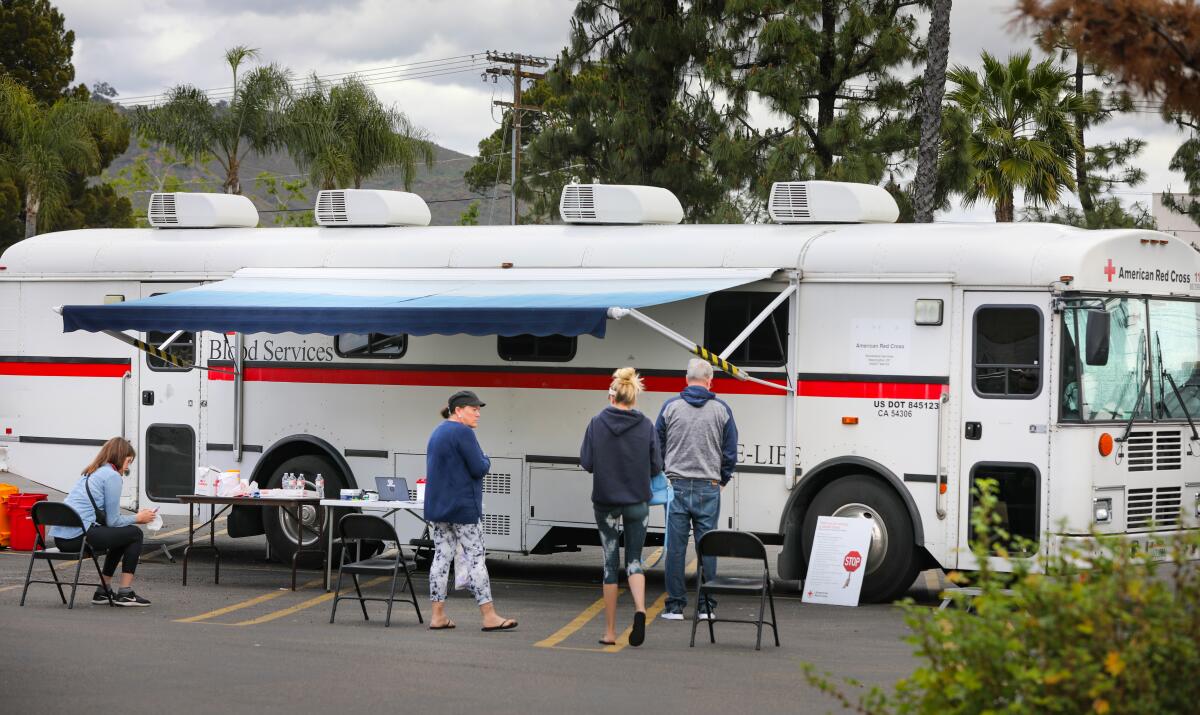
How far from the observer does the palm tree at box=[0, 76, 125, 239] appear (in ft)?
114

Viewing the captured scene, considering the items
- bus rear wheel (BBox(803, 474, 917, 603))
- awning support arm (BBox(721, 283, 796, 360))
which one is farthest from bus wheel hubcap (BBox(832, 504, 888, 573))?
awning support arm (BBox(721, 283, 796, 360))

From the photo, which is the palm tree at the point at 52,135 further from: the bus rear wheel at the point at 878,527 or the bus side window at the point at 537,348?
the bus rear wheel at the point at 878,527

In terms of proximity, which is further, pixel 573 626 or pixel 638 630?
pixel 573 626

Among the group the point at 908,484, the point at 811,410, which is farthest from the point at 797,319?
the point at 908,484

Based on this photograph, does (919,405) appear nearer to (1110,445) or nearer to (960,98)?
(1110,445)

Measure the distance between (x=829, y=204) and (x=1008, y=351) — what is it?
2.10 meters

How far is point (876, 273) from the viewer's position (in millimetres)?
Result: 11469

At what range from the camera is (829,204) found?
40.8 ft

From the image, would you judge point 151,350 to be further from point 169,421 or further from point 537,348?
point 537,348

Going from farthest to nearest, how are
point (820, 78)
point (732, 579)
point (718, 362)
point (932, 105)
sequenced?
point (820, 78) < point (932, 105) < point (718, 362) < point (732, 579)

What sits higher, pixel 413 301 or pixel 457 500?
pixel 413 301

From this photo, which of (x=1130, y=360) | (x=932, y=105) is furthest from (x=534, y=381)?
(x=932, y=105)

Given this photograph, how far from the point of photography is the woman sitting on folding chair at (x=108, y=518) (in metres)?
11.2

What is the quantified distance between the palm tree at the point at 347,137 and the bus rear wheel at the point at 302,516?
18849mm
